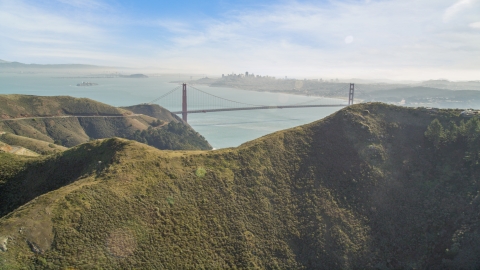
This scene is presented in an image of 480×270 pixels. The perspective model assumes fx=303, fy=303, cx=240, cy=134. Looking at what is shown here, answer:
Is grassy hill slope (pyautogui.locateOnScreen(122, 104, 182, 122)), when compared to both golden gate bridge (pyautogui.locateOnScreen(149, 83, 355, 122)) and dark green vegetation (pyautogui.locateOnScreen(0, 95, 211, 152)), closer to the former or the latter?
golden gate bridge (pyautogui.locateOnScreen(149, 83, 355, 122))

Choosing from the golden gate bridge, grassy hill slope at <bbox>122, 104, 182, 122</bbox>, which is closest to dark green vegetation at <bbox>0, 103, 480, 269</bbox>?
grassy hill slope at <bbox>122, 104, 182, 122</bbox>

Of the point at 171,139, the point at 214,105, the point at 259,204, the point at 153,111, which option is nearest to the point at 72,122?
the point at 171,139

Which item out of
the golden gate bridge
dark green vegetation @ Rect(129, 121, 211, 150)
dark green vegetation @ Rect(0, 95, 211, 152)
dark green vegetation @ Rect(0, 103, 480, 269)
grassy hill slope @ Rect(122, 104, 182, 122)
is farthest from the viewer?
the golden gate bridge

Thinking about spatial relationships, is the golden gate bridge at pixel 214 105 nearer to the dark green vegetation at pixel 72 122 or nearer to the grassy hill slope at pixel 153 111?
the grassy hill slope at pixel 153 111

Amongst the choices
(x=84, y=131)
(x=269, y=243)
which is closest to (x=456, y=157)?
(x=269, y=243)

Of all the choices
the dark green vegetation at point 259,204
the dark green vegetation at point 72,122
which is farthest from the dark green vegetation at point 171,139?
the dark green vegetation at point 259,204

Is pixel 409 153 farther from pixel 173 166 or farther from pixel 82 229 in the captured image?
pixel 82 229
